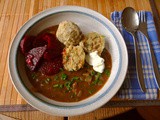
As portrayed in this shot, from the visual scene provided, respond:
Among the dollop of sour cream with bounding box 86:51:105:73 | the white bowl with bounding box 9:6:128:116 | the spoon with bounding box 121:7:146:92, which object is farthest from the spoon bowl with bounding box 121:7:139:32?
the dollop of sour cream with bounding box 86:51:105:73

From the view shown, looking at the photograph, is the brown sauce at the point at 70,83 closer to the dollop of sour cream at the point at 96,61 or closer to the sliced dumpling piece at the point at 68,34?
the dollop of sour cream at the point at 96,61

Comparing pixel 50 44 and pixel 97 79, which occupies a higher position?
pixel 50 44

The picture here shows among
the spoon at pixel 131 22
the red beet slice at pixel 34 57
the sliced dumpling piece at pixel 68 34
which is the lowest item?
the red beet slice at pixel 34 57

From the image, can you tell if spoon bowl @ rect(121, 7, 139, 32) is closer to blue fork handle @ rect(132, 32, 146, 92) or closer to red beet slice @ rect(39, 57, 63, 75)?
blue fork handle @ rect(132, 32, 146, 92)

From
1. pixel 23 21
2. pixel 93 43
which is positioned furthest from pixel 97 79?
pixel 23 21

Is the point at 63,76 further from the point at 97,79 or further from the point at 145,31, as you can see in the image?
the point at 145,31

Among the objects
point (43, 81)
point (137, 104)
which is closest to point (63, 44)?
point (43, 81)

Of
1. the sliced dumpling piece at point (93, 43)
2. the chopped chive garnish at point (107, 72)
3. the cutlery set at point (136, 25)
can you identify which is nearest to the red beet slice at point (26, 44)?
the sliced dumpling piece at point (93, 43)
